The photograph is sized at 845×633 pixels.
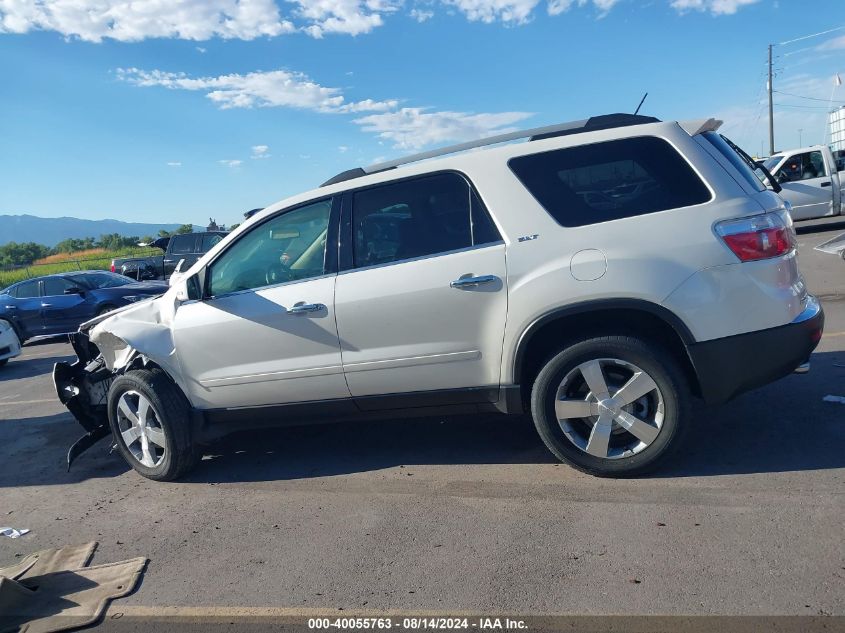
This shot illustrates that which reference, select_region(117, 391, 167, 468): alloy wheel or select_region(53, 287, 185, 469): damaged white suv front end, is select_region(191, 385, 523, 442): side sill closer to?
select_region(117, 391, 167, 468): alloy wheel

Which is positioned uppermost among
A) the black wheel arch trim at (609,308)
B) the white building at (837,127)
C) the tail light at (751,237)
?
the white building at (837,127)

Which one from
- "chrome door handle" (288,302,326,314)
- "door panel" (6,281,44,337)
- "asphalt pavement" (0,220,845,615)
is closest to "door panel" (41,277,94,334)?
"door panel" (6,281,44,337)

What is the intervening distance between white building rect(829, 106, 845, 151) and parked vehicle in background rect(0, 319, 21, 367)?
44521 mm

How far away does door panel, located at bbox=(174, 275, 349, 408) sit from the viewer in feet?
14.2

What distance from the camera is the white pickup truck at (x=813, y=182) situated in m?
16.7

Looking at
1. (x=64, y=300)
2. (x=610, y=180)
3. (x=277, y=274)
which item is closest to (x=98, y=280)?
(x=64, y=300)

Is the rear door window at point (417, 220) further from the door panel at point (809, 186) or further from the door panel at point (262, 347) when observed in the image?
the door panel at point (809, 186)

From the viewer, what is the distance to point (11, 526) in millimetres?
4461

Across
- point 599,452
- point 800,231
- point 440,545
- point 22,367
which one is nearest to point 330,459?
point 440,545

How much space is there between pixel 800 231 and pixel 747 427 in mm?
14594

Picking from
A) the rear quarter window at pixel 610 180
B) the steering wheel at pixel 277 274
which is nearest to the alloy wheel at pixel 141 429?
the steering wheel at pixel 277 274

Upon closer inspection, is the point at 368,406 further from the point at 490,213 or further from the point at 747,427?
the point at 747,427

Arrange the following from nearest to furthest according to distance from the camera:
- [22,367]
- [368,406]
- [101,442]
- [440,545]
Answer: [440,545]
[368,406]
[101,442]
[22,367]

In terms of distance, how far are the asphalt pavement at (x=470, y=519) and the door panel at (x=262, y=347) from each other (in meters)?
0.63
